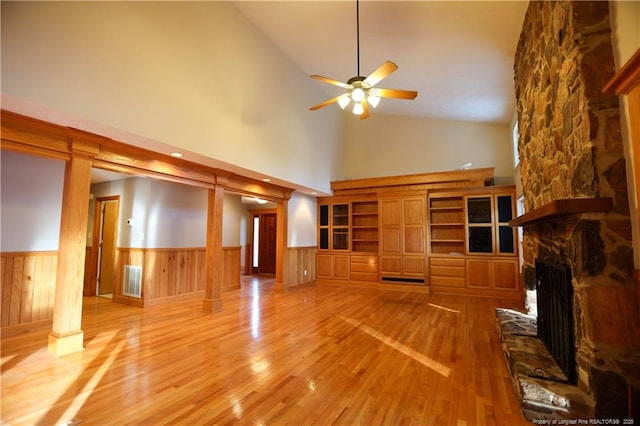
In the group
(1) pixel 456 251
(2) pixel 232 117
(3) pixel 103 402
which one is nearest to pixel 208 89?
(2) pixel 232 117

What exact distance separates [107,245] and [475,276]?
7833 mm

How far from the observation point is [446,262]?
6.29 metres

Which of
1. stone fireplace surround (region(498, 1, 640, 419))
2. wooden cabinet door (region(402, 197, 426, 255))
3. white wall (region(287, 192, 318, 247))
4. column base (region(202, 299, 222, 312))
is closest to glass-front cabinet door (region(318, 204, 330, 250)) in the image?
white wall (region(287, 192, 318, 247))

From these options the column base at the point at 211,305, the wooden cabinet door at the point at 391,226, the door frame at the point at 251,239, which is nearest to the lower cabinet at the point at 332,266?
the wooden cabinet door at the point at 391,226

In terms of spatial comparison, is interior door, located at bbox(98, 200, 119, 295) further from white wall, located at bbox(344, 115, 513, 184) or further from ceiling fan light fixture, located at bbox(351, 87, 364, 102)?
white wall, located at bbox(344, 115, 513, 184)

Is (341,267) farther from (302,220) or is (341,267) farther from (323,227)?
(302,220)

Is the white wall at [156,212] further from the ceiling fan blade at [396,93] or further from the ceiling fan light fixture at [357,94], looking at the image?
the ceiling fan blade at [396,93]

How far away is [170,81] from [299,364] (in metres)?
3.46

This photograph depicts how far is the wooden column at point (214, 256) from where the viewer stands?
4703mm

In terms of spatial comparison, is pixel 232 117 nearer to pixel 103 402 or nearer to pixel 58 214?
A: pixel 58 214

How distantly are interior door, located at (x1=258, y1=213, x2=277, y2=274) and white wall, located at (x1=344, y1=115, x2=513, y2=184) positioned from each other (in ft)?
9.86

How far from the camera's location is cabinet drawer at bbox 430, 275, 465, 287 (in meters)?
6.15

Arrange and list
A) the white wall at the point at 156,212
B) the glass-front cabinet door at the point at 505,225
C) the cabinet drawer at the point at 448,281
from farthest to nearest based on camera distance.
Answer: the cabinet drawer at the point at 448,281, the glass-front cabinet door at the point at 505,225, the white wall at the point at 156,212

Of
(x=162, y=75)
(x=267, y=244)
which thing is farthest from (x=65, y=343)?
(x=267, y=244)
